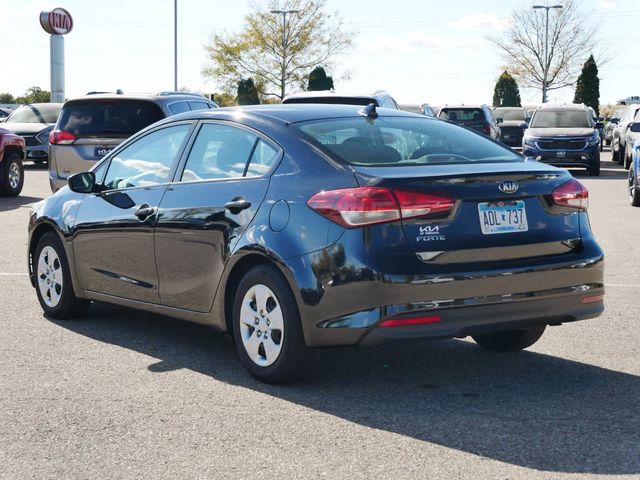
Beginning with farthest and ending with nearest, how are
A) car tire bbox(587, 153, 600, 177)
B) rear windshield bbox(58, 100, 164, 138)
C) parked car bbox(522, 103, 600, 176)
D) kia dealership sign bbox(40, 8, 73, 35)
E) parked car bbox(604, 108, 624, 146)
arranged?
kia dealership sign bbox(40, 8, 73, 35)
parked car bbox(604, 108, 624, 146)
car tire bbox(587, 153, 600, 177)
parked car bbox(522, 103, 600, 176)
rear windshield bbox(58, 100, 164, 138)

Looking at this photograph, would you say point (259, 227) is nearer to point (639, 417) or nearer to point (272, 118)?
point (272, 118)

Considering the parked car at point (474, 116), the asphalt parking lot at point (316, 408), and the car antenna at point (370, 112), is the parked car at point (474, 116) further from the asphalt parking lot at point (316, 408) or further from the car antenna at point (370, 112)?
the car antenna at point (370, 112)

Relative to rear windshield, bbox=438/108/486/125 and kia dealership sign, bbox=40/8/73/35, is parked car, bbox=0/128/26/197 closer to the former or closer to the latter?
rear windshield, bbox=438/108/486/125

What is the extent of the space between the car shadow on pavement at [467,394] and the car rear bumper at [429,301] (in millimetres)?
275

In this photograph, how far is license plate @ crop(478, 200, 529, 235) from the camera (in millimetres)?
5867

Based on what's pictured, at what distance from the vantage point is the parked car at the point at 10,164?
20438 mm

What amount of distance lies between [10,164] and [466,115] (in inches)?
538

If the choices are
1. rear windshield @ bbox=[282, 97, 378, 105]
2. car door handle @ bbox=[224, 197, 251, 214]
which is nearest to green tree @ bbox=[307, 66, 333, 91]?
rear windshield @ bbox=[282, 97, 378, 105]

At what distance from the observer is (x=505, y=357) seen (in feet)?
23.0

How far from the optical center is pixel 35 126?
30641 mm

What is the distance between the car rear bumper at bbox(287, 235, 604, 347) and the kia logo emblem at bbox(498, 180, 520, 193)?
375 mm

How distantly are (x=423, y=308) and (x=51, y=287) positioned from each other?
362 cm

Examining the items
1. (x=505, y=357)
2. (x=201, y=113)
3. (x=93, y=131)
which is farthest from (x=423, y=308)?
(x=93, y=131)

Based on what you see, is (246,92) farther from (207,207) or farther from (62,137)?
(207,207)
